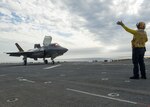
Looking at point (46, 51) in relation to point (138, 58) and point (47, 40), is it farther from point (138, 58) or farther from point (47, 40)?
point (138, 58)

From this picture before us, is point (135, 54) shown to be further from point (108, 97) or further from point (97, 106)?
point (97, 106)

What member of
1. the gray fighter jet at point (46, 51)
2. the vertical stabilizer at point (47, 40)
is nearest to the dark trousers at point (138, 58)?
the gray fighter jet at point (46, 51)

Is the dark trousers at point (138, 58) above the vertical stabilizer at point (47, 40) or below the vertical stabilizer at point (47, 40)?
below

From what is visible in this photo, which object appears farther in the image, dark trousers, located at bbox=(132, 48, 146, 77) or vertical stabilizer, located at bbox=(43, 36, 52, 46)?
vertical stabilizer, located at bbox=(43, 36, 52, 46)

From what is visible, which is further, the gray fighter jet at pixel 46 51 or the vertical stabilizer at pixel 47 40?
the vertical stabilizer at pixel 47 40

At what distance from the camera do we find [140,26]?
9.65 metres

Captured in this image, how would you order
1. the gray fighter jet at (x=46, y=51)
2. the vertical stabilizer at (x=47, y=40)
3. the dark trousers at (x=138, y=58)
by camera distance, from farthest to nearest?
the vertical stabilizer at (x=47, y=40) < the gray fighter jet at (x=46, y=51) < the dark trousers at (x=138, y=58)

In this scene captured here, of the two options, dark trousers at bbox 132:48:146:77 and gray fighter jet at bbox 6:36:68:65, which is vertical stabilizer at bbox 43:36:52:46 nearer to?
gray fighter jet at bbox 6:36:68:65

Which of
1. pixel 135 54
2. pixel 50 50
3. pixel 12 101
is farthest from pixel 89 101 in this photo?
pixel 50 50

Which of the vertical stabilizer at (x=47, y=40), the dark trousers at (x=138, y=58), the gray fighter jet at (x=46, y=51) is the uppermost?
the vertical stabilizer at (x=47, y=40)

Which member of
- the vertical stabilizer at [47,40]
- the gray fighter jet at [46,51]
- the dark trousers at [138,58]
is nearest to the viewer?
the dark trousers at [138,58]

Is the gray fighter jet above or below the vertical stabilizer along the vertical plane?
below

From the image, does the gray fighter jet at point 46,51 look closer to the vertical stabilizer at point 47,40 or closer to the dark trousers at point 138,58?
the vertical stabilizer at point 47,40

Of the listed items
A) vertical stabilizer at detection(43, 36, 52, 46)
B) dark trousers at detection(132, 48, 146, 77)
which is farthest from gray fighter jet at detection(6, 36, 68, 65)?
dark trousers at detection(132, 48, 146, 77)
